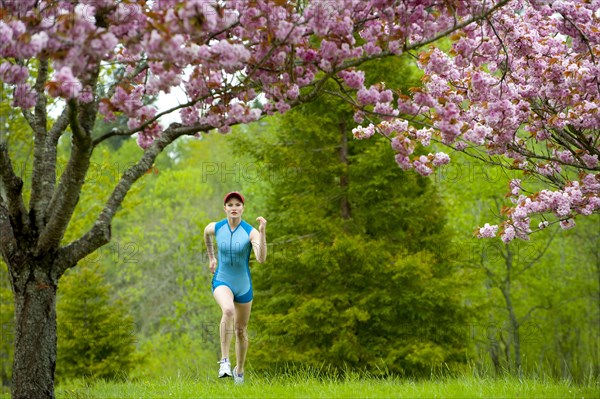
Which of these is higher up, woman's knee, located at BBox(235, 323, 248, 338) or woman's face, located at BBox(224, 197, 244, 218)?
woman's face, located at BBox(224, 197, 244, 218)

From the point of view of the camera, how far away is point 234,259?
310 inches

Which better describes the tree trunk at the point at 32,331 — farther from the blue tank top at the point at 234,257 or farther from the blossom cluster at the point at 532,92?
the blossom cluster at the point at 532,92

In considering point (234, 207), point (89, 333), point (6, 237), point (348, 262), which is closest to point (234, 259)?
point (234, 207)

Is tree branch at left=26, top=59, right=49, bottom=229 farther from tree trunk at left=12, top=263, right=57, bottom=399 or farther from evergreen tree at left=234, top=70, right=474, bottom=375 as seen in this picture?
evergreen tree at left=234, top=70, right=474, bottom=375

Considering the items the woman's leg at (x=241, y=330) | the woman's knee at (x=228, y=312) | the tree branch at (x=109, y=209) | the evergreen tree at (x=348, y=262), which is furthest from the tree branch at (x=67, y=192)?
the evergreen tree at (x=348, y=262)

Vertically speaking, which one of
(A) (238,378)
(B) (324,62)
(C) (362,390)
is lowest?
(C) (362,390)

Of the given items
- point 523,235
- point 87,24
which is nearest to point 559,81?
point 523,235

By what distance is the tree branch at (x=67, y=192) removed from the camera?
19.0 feet

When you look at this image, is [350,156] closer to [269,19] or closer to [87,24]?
[269,19]

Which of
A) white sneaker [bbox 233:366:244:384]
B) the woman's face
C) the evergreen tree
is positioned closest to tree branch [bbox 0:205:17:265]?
the woman's face

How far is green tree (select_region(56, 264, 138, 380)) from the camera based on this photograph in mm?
13336

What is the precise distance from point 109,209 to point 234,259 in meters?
2.03

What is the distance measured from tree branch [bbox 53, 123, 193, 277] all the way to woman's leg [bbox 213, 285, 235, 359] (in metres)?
1.77

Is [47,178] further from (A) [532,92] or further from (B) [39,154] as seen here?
(A) [532,92]
